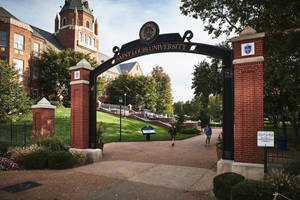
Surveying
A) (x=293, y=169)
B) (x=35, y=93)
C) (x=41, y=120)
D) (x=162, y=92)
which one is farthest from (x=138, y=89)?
(x=293, y=169)

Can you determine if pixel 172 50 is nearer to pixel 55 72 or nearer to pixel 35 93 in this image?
pixel 55 72

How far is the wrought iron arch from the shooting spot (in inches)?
263

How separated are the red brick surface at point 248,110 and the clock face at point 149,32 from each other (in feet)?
12.0

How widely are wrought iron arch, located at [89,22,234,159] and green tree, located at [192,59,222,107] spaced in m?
7.17

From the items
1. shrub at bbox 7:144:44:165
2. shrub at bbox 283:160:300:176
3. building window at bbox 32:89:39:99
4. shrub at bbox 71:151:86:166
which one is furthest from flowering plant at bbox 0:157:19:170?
building window at bbox 32:89:39:99

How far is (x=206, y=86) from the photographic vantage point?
14875 millimetres

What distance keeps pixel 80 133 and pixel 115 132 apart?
12088 millimetres

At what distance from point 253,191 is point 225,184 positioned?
852 mm

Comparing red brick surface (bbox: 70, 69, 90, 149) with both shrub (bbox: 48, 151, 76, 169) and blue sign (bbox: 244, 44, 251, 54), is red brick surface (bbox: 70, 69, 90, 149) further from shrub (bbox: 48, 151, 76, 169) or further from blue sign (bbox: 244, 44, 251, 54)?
blue sign (bbox: 244, 44, 251, 54)

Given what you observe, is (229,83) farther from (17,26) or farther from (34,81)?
(34,81)

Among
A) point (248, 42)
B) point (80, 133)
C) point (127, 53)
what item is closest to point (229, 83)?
point (248, 42)

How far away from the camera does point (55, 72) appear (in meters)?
32.6

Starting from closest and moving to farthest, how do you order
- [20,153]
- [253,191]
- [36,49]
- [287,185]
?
1. [253,191]
2. [287,185]
3. [20,153]
4. [36,49]

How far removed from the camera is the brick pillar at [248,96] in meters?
5.99
